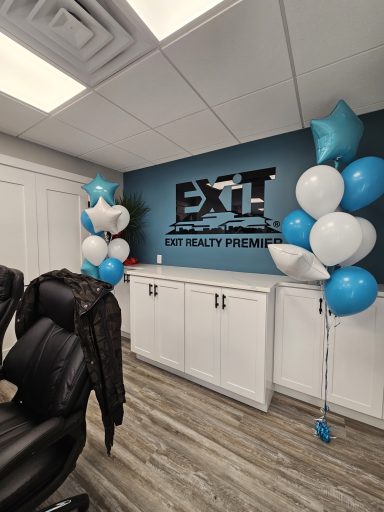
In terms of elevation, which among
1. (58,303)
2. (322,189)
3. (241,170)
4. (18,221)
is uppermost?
(241,170)

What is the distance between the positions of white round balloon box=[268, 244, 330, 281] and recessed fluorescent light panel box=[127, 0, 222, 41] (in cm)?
138

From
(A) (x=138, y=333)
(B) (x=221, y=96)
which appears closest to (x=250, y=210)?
(B) (x=221, y=96)

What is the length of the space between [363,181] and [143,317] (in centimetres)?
236

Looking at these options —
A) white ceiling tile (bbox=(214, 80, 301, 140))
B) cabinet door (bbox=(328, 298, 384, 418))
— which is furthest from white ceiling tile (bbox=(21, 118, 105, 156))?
cabinet door (bbox=(328, 298, 384, 418))

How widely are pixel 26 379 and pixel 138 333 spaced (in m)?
1.52

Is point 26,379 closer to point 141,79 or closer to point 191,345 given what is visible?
point 191,345

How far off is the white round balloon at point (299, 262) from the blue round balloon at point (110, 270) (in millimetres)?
1710

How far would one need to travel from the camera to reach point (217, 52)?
1.38 metres

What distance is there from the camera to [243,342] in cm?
197

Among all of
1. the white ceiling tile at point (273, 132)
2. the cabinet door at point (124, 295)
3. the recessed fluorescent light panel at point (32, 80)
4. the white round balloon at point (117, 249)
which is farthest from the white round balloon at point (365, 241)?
the cabinet door at point (124, 295)

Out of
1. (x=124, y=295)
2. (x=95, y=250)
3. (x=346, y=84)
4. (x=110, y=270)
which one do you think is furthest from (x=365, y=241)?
(x=124, y=295)

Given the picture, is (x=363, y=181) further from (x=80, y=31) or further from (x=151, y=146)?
(x=151, y=146)

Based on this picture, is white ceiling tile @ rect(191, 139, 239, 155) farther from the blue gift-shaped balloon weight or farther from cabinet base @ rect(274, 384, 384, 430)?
cabinet base @ rect(274, 384, 384, 430)

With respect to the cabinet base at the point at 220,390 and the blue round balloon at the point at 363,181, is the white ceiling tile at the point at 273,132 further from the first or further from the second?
the cabinet base at the point at 220,390
